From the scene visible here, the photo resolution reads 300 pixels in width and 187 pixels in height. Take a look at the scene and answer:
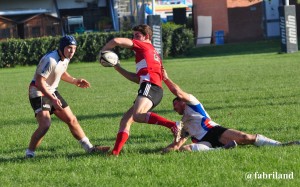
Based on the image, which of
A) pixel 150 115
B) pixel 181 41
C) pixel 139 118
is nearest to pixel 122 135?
pixel 139 118

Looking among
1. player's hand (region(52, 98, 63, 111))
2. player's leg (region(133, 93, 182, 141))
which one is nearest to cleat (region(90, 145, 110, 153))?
player's leg (region(133, 93, 182, 141))

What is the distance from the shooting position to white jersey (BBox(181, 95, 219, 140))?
8898 millimetres

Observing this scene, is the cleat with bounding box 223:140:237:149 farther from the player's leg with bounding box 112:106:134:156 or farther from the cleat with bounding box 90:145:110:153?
the cleat with bounding box 90:145:110:153

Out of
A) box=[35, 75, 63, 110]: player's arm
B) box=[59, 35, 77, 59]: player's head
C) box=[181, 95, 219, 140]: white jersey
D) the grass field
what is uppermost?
box=[59, 35, 77, 59]: player's head

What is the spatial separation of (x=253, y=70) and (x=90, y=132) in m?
14.6

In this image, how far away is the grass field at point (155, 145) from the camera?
714 cm

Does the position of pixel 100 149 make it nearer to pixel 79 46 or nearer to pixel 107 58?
pixel 107 58

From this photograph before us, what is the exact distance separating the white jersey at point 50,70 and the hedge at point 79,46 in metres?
30.0

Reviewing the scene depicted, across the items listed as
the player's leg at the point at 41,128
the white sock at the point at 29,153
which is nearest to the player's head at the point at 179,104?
the player's leg at the point at 41,128

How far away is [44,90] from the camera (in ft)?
28.7

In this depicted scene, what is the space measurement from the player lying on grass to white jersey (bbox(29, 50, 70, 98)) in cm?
135

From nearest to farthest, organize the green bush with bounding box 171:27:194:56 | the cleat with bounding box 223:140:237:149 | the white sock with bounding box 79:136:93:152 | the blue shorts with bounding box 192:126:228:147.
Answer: the cleat with bounding box 223:140:237:149 < the blue shorts with bounding box 192:126:228:147 < the white sock with bounding box 79:136:93:152 < the green bush with bounding box 171:27:194:56

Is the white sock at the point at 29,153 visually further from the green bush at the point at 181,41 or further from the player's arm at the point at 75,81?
the green bush at the point at 181,41

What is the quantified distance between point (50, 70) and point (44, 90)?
0.36m
